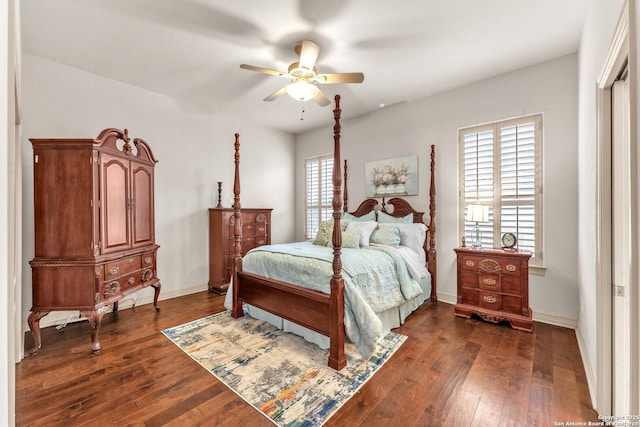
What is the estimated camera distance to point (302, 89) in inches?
108

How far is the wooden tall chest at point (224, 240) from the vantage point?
171 inches

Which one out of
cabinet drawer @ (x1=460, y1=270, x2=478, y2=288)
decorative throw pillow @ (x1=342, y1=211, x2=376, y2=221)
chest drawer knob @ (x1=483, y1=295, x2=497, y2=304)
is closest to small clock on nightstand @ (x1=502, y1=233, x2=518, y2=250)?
cabinet drawer @ (x1=460, y1=270, x2=478, y2=288)

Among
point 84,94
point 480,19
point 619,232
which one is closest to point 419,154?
point 480,19

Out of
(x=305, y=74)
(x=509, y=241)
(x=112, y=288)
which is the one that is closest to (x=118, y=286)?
(x=112, y=288)

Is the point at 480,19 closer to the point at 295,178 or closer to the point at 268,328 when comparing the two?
the point at 268,328

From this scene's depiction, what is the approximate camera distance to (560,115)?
3070 millimetres

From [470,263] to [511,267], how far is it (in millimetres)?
390

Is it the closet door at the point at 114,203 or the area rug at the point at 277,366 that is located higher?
the closet door at the point at 114,203

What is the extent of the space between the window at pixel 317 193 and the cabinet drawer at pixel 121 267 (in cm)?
325

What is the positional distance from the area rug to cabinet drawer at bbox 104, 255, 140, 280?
0.78 m

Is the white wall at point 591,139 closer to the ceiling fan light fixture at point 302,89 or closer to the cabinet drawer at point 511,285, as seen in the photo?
the cabinet drawer at point 511,285

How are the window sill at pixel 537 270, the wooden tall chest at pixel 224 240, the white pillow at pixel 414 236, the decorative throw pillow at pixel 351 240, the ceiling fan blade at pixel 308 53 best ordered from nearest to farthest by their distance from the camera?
the ceiling fan blade at pixel 308 53, the window sill at pixel 537 270, the decorative throw pillow at pixel 351 240, the white pillow at pixel 414 236, the wooden tall chest at pixel 224 240

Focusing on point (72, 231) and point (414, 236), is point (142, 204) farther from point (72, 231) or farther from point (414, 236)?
point (414, 236)

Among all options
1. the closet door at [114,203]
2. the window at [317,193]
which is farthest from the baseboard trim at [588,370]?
the closet door at [114,203]
